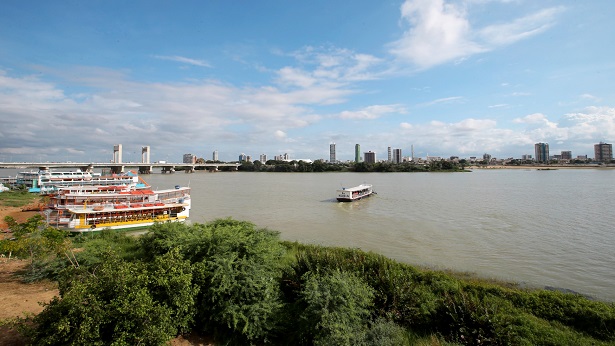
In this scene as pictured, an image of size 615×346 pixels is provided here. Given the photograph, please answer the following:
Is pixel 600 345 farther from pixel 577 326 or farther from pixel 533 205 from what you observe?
pixel 533 205

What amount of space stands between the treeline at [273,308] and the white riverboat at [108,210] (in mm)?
11874

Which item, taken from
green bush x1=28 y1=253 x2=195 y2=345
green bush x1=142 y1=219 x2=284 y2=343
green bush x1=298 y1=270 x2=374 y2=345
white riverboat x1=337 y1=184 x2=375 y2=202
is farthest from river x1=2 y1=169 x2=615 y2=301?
green bush x1=28 y1=253 x2=195 y2=345

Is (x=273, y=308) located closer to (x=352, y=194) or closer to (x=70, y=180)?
(x=352, y=194)

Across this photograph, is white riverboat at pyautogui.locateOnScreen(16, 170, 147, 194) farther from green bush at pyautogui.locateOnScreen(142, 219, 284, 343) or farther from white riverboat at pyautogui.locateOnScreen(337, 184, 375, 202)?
green bush at pyautogui.locateOnScreen(142, 219, 284, 343)

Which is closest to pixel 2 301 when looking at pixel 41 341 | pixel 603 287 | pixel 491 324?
pixel 41 341

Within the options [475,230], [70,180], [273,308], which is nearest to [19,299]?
[273,308]

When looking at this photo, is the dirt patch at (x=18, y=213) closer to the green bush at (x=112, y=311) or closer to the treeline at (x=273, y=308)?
the treeline at (x=273, y=308)

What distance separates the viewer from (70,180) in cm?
4472

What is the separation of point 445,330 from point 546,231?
16.6 meters

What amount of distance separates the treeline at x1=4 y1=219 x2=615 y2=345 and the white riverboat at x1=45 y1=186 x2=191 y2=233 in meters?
11.9

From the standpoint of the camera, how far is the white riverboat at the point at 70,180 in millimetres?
36303

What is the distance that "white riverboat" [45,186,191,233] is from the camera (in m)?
19.3

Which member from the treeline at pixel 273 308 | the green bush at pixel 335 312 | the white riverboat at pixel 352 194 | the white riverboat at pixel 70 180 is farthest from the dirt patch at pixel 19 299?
the white riverboat at pixel 352 194

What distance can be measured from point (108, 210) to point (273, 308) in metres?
17.5
